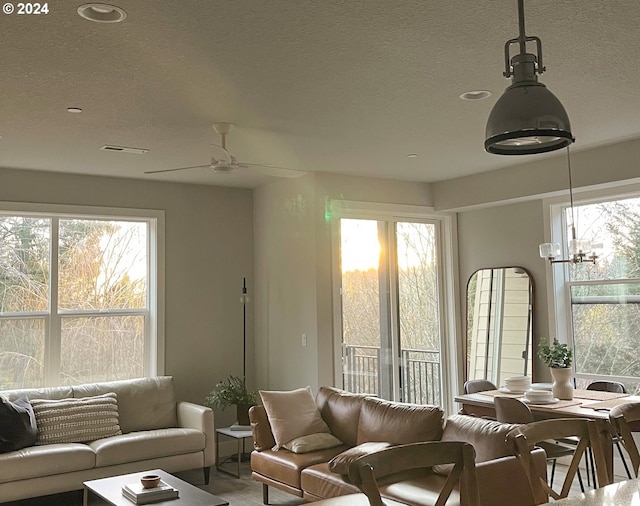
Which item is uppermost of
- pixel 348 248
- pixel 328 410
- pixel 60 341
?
pixel 348 248

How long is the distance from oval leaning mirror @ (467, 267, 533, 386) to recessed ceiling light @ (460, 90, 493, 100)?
2.73 m

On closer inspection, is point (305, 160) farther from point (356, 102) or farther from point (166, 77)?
point (166, 77)

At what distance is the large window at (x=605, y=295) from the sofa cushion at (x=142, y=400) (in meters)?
3.58

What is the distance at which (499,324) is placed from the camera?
6.41m

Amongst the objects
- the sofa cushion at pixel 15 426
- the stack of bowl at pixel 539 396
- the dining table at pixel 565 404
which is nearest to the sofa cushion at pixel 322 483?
the dining table at pixel 565 404

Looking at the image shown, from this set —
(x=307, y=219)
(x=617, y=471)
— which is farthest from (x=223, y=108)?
(x=617, y=471)

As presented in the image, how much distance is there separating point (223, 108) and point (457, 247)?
3.68 metres

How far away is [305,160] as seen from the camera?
554 centimetres

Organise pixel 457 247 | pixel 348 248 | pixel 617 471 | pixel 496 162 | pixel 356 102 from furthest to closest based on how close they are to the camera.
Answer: pixel 457 247 → pixel 348 248 → pixel 496 162 → pixel 617 471 → pixel 356 102

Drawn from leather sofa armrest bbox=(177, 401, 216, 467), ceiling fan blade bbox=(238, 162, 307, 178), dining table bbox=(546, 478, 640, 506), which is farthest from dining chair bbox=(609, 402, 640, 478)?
ceiling fan blade bbox=(238, 162, 307, 178)

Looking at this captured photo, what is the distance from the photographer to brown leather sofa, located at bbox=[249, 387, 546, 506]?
11.2 feet

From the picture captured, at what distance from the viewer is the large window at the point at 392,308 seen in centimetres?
621

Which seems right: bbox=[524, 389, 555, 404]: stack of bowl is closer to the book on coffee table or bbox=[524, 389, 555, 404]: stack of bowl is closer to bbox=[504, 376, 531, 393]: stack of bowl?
bbox=[504, 376, 531, 393]: stack of bowl

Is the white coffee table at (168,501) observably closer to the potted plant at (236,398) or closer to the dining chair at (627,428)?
the potted plant at (236,398)
